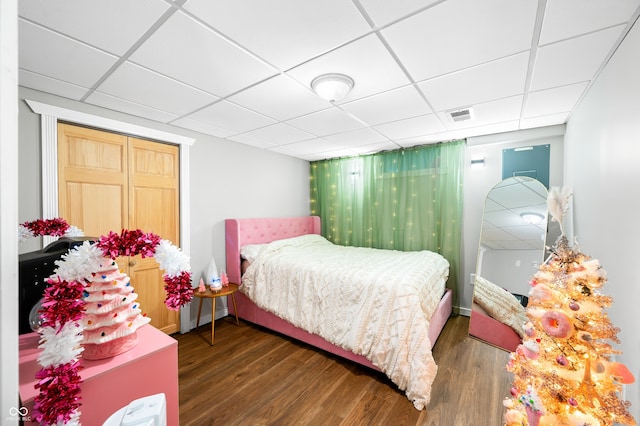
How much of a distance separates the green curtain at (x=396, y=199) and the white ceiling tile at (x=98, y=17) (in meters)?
3.32

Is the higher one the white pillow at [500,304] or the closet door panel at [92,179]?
the closet door panel at [92,179]

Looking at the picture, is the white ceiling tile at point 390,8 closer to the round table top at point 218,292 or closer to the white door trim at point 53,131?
the white door trim at point 53,131

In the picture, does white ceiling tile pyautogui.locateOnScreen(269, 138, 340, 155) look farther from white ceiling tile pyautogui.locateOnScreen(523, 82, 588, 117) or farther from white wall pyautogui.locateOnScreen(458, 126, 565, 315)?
white ceiling tile pyautogui.locateOnScreen(523, 82, 588, 117)

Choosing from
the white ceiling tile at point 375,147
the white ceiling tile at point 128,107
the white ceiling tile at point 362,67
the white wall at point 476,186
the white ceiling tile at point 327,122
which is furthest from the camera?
the white ceiling tile at point 375,147

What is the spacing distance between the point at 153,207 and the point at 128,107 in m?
1.01

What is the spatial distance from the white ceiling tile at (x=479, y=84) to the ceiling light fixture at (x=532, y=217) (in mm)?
1527

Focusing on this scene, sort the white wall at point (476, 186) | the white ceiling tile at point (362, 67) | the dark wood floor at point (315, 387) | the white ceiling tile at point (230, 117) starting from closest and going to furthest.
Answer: the white ceiling tile at point (362, 67) < the dark wood floor at point (315, 387) < the white ceiling tile at point (230, 117) < the white wall at point (476, 186)

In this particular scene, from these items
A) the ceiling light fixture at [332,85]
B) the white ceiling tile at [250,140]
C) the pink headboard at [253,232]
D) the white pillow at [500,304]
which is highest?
the white ceiling tile at [250,140]

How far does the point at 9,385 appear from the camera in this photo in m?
0.46

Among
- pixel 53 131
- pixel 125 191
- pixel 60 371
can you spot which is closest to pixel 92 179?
pixel 125 191

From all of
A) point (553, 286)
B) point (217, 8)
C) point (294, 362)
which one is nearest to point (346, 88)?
point (217, 8)

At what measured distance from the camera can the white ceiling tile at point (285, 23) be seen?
1197mm

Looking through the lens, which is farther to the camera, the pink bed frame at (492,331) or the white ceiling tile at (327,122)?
the pink bed frame at (492,331)

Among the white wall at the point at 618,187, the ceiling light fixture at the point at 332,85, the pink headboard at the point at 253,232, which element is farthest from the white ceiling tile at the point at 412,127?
the pink headboard at the point at 253,232
